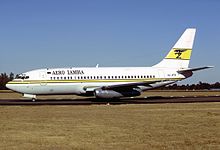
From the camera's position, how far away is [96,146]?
12.0m

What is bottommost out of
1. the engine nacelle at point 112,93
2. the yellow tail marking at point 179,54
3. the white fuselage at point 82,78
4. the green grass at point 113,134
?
the green grass at point 113,134

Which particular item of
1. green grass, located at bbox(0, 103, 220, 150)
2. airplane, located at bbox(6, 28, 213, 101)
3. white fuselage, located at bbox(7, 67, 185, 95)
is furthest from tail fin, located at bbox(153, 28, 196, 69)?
green grass, located at bbox(0, 103, 220, 150)

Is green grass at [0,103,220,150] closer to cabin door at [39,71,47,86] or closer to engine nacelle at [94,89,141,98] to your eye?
engine nacelle at [94,89,141,98]

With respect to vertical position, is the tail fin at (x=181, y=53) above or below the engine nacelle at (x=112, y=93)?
above

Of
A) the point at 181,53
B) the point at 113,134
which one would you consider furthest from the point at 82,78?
the point at 113,134

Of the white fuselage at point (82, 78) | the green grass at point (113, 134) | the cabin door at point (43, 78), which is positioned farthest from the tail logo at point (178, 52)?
the green grass at point (113, 134)

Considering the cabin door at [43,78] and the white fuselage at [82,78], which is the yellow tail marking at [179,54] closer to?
the white fuselage at [82,78]

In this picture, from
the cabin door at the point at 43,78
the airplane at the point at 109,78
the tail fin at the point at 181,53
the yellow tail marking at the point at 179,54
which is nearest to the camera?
the airplane at the point at 109,78

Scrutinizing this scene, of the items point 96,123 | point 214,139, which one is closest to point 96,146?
point 214,139

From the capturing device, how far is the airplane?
41.7m

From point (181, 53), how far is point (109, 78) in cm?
987

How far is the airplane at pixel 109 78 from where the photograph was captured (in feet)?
137

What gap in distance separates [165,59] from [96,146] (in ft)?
119

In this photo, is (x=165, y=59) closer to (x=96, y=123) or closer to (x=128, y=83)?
(x=128, y=83)
